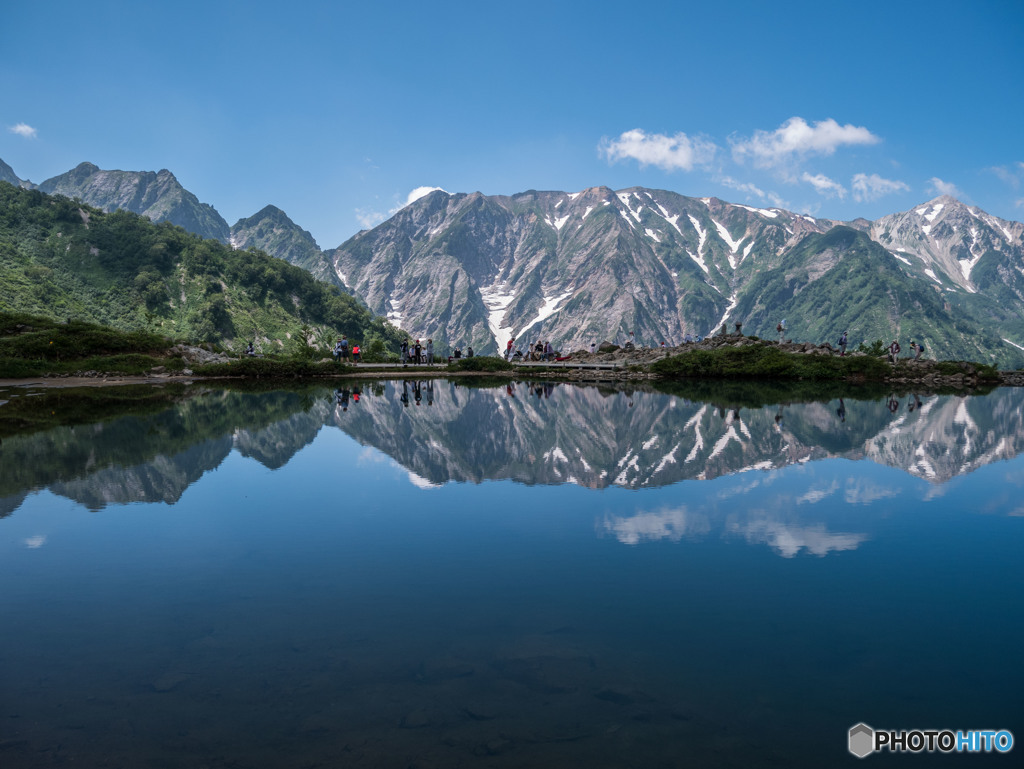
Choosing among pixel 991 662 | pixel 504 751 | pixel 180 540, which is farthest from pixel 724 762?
pixel 180 540

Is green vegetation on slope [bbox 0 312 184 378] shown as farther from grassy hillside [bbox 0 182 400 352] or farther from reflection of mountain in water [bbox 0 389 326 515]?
grassy hillside [bbox 0 182 400 352]

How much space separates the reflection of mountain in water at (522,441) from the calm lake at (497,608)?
25cm

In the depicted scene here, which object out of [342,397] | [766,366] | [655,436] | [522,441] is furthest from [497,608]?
[766,366]

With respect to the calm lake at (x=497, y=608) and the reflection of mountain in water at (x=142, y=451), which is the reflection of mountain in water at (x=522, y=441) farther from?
the calm lake at (x=497, y=608)

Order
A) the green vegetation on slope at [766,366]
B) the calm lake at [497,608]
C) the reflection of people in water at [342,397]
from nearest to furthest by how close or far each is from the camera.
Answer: the calm lake at [497,608] → the reflection of people in water at [342,397] → the green vegetation on slope at [766,366]

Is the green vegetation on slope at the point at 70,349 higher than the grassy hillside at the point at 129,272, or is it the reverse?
the grassy hillside at the point at 129,272

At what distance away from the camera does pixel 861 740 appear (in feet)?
19.9

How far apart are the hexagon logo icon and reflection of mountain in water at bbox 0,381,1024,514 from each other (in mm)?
6297

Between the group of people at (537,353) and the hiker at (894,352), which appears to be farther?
the group of people at (537,353)

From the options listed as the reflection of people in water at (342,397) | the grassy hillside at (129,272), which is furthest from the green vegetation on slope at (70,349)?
the grassy hillside at (129,272)

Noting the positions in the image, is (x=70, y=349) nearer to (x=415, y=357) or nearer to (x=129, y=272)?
(x=415, y=357)

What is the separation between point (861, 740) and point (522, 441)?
1857cm

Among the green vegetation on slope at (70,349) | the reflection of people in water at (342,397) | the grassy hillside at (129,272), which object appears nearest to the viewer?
the reflection of people in water at (342,397)

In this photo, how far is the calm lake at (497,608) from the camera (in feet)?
20.0
